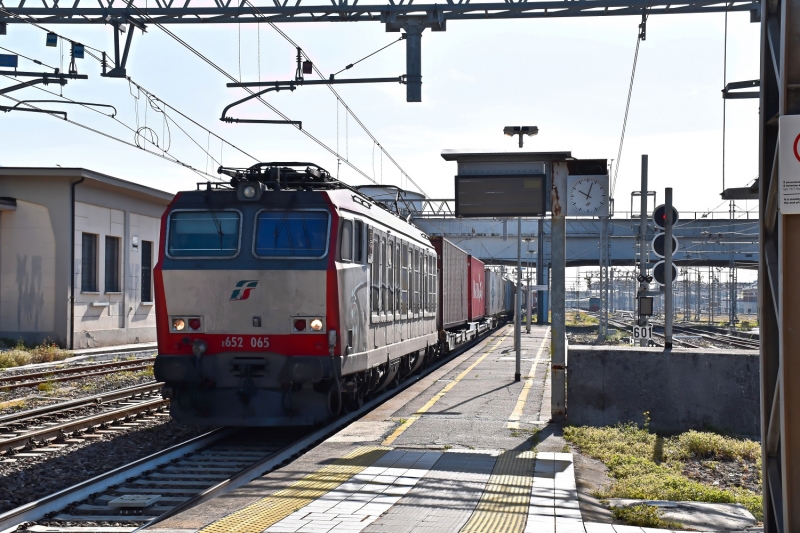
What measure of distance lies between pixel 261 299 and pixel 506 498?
505cm

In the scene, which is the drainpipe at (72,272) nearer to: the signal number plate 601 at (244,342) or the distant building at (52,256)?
the distant building at (52,256)

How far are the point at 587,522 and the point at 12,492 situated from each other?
5.21 m

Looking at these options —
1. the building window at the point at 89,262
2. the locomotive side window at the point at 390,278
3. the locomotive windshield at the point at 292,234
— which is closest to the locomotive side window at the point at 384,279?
the locomotive side window at the point at 390,278

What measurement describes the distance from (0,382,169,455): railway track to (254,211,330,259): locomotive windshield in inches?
128

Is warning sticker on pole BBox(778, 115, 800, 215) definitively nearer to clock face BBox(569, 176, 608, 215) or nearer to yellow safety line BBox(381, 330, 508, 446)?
yellow safety line BBox(381, 330, 508, 446)

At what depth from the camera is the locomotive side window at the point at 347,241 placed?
11.8m

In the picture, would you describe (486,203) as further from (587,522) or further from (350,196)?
(587,522)

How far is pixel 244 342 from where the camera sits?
11383 mm

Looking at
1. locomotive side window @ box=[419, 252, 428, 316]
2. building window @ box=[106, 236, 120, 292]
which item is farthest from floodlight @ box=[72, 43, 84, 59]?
building window @ box=[106, 236, 120, 292]

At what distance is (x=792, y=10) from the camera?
5.13m

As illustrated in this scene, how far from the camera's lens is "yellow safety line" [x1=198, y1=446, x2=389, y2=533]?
6.34m

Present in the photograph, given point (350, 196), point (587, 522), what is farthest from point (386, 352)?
point (587, 522)

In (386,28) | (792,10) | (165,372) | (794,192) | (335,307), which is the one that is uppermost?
(386,28)

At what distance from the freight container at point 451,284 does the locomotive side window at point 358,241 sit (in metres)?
9.51
